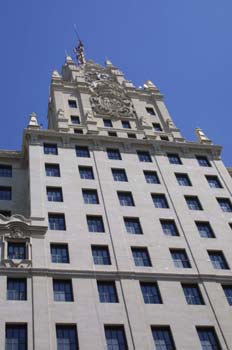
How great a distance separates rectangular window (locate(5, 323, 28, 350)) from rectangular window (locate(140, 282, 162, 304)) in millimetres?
9357

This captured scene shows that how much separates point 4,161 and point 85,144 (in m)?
8.52

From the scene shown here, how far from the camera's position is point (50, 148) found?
53938 mm

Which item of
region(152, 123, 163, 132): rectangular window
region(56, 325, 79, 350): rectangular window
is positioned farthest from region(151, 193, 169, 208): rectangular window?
region(56, 325, 79, 350): rectangular window

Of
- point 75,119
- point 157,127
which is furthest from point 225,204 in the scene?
point 75,119

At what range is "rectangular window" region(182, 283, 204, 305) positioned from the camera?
132 feet

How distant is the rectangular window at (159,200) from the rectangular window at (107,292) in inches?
447

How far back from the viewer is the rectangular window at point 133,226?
45.5 metres

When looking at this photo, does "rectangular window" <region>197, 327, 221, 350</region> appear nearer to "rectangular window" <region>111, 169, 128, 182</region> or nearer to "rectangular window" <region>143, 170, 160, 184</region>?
"rectangular window" <region>143, 170, 160, 184</region>

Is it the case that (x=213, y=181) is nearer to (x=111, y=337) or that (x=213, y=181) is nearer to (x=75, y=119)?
(x=75, y=119)

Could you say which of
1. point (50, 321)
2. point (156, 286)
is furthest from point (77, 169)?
point (50, 321)

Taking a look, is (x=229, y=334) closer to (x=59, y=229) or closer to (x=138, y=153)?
(x=59, y=229)

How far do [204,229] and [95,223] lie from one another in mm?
9966

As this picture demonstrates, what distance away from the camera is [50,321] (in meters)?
35.5

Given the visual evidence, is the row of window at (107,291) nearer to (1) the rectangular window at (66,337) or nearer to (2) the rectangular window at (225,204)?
(1) the rectangular window at (66,337)
